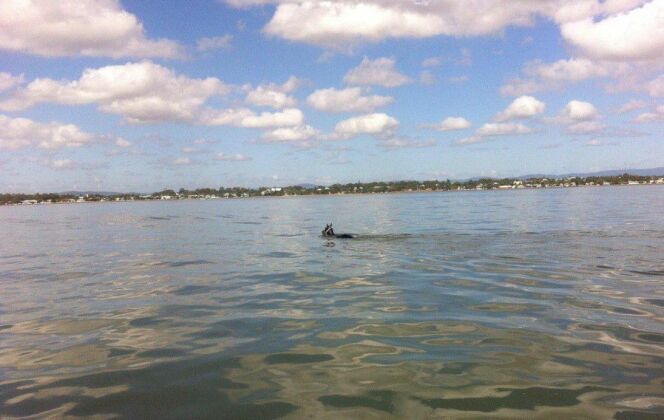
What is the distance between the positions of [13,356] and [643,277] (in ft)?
59.6

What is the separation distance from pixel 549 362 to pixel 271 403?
5.06 metres

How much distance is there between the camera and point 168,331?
1118 centimetres

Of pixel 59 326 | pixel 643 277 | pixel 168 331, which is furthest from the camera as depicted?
pixel 643 277

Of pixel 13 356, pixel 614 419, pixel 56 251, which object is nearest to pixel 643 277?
pixel 614 419

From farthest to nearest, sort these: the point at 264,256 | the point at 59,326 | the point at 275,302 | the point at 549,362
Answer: the point at 264,256, the point at 275,302, the point at 59,326, the point at 549,362

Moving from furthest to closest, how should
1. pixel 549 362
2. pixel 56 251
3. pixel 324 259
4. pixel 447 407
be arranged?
pixel 56 251
pixel 324 259
pixel 549 362
pixel 447 407

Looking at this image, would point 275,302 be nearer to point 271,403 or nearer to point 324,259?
point 271,403

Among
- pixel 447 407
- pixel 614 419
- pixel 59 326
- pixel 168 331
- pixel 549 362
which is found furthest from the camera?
pixel 59 326

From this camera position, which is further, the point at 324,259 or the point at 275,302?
the point at 324,259

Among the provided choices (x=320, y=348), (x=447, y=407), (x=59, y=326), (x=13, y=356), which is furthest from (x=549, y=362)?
(x=59, y=326)

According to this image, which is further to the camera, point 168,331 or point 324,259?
point 324,259

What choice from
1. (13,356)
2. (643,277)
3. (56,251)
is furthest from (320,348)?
(56,251)

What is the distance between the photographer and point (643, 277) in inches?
617

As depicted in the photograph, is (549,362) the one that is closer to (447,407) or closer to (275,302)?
(447,407)
